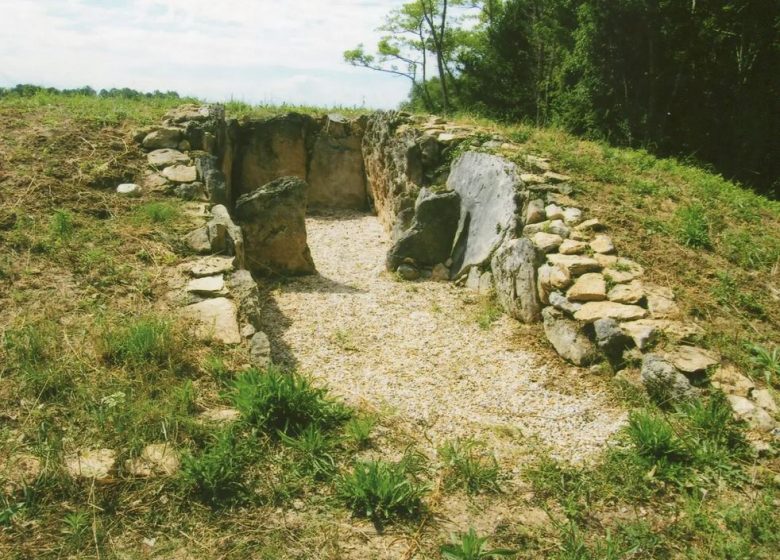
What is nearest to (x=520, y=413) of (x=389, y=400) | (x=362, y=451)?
(x=389, y=400)

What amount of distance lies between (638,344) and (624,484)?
52.5 inches

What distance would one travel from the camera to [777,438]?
3.63 meters

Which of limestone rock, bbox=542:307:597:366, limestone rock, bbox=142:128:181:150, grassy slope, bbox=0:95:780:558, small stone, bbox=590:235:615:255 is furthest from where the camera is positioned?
limestone rock, bbox=142:128:181:150

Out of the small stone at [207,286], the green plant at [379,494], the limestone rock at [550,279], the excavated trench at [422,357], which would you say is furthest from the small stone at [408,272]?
the green plant at [379,494]

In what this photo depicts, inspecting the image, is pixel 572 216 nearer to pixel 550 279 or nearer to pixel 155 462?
pixel 550 279

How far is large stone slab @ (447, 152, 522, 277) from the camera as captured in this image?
642 cm

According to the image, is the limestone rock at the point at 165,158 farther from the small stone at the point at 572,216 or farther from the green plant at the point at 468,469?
the green plant at the point at 468,469

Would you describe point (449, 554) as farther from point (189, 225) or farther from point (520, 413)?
point (189, 225)

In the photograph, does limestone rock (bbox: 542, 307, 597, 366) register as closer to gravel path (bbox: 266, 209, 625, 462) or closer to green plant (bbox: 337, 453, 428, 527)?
gravel path (bbox: 266, 209, 625, 462)

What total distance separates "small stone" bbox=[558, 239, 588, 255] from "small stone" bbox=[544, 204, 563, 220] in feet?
1.62

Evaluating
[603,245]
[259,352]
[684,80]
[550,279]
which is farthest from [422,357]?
[684,80]

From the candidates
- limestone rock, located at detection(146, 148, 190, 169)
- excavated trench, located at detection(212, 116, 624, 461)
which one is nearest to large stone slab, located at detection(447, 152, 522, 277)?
excavated trench, located at detection(212, 116, 624, 461)

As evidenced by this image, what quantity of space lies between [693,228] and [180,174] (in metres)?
5.82

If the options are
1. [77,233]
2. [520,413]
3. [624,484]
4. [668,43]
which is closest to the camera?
[624,484]
